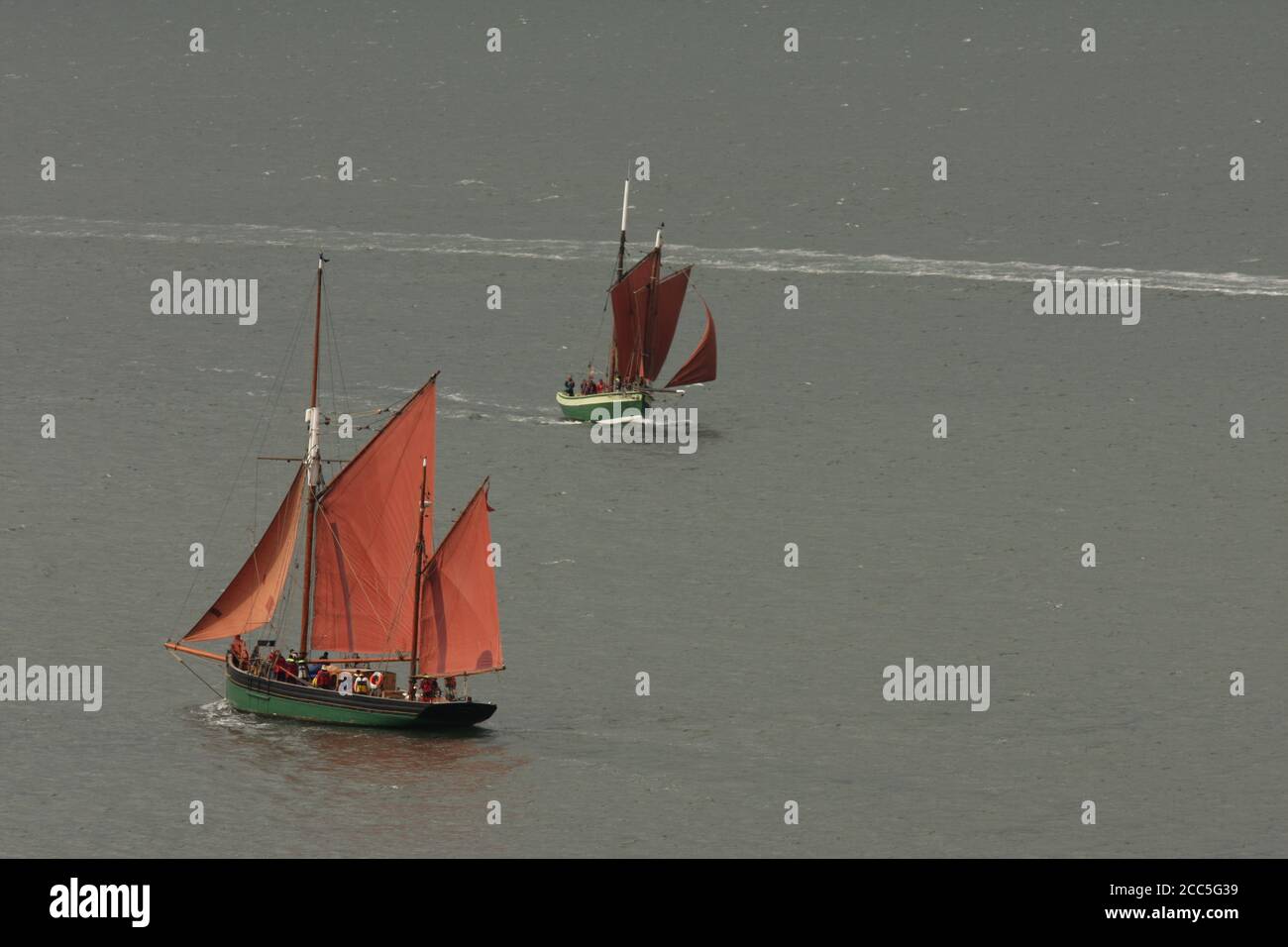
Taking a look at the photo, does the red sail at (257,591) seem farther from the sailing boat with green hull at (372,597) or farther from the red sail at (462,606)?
the red sail at (462,606)

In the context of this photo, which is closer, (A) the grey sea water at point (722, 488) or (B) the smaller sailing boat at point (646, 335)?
(A) the grey sea water at point (722, 488)

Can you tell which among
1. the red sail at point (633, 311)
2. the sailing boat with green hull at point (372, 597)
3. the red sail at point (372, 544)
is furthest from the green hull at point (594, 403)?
the red sail at point (372, 544)

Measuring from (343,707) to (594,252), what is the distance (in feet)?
284

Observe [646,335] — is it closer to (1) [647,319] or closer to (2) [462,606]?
(1) [647,319]

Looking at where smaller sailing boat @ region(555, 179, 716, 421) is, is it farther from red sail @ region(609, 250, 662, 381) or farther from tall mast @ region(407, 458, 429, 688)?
tall mast @ region(407, 458, 429, 688)

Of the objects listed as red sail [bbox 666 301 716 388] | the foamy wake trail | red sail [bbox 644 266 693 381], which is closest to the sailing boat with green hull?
red sail [bbox 666 301 716 388]

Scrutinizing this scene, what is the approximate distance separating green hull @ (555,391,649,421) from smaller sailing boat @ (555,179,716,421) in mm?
850

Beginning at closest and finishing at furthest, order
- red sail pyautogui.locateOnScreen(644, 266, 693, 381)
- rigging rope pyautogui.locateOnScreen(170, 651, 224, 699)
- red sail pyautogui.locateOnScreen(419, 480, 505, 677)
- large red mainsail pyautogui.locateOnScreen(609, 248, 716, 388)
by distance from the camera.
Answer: red sail pyautogui.locateOnScreen(419, 480, 505, 677)
rigging rope pyautogui.locateOnScreen(170, 651, 224, 699)
large red mainsail pyautogui.locateOnScreen(609, 248, 716, 388)
red sail pyautogui.locateOnScreen(644, 266, 693, 381)

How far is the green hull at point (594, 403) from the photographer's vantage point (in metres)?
126

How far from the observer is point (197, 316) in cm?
14900

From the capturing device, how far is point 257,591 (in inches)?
3361

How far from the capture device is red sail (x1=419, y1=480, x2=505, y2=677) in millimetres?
82938

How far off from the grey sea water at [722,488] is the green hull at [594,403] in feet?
7.69
